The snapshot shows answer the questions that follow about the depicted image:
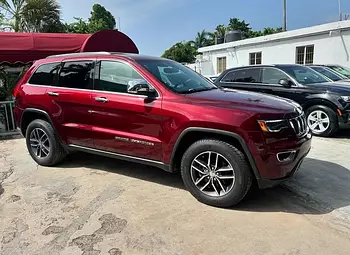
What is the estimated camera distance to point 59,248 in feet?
9.93

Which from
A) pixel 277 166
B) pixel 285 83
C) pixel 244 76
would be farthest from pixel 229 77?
pixel 277 166

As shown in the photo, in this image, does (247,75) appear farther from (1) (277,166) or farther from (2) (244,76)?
(1) (277,166)

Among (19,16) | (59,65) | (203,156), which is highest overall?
(19,16)

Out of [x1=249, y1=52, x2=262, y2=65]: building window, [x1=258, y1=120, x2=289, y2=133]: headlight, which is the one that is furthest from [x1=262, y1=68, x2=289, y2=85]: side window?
[x1=249, y1=52, x2=262, y2=65]: building window

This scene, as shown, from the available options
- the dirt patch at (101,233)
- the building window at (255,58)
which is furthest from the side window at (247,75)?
the building window at (255,58)

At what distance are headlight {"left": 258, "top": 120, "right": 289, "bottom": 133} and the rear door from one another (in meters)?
2.43

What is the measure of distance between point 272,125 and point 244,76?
5.47 metres

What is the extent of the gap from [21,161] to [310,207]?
4849 mm

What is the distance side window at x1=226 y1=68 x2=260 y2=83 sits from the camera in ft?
27.9

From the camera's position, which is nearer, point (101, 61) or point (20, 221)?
point (20, 221)

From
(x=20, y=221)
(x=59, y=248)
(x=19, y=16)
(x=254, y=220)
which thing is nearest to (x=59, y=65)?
(x=20, y=221)

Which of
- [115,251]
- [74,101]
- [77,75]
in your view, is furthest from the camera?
[77,75]

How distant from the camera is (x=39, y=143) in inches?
217

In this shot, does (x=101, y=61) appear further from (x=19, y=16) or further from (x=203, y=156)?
(x=19, y=16)
